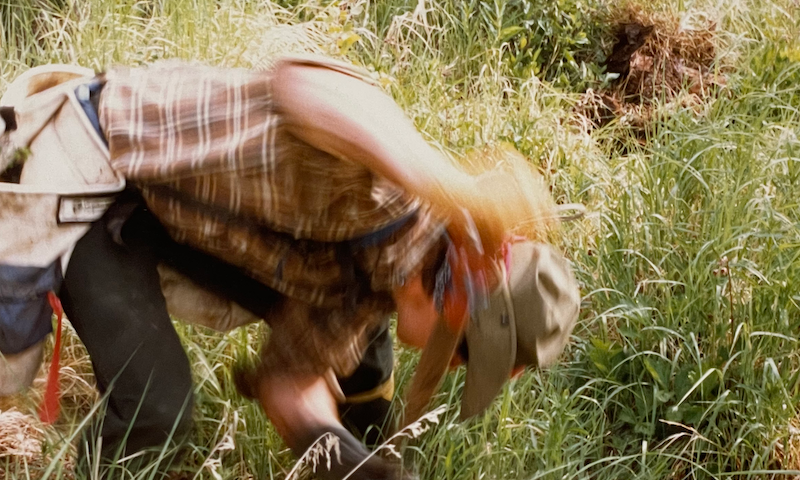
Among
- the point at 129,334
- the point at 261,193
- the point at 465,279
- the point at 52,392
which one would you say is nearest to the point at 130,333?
the point at 129,334

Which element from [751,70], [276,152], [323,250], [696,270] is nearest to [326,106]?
[276,152]

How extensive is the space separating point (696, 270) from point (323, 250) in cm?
140

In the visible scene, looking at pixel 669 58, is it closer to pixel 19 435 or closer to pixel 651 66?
pixel 651 66

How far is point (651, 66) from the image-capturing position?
4590 millimetres

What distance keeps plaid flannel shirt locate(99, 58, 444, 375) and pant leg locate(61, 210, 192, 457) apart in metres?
0.10

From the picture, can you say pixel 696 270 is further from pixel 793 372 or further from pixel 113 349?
pixel 113 349

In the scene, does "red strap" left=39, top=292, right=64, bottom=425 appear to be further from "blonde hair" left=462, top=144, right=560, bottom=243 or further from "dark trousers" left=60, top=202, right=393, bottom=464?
"blonde hair" left=462, top=144, right=560, bottom=243

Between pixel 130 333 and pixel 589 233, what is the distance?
1.88 m

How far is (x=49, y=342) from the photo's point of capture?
8.75 feet

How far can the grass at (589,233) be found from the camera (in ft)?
8.30

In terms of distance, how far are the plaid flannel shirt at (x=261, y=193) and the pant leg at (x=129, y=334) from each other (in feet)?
0.34

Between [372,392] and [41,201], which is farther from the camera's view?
[372,392]

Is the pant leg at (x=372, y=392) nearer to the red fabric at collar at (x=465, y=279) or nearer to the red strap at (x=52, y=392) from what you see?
the red fabric at collar at (x=465, y=279)

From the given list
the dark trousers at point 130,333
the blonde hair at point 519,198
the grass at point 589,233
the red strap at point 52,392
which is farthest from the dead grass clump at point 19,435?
the blonde hair at point 519,198
